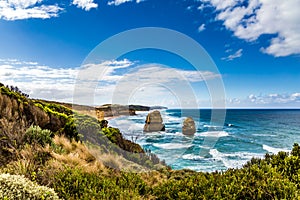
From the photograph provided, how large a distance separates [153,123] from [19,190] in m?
18.6

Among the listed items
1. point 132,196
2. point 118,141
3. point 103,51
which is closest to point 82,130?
point 118,141

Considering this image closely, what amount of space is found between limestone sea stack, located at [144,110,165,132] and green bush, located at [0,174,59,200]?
15.8 meters

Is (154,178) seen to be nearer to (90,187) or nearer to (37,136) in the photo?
(90,187)

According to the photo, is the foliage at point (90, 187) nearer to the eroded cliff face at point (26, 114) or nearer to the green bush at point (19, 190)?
the green bush at point (19, 190)

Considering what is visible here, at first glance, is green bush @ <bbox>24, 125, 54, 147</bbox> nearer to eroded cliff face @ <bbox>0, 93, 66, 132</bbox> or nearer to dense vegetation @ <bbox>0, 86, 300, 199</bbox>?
dense vegetation @ <bbox>0, 86, 300, 199</bbox>

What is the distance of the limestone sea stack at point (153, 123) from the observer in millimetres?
20194

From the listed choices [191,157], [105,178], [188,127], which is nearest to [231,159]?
[191,157]

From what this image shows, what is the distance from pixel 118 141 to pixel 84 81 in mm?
3160

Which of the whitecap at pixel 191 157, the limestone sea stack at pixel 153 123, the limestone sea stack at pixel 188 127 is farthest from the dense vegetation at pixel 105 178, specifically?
the limestone sea stack at pixel 188 127

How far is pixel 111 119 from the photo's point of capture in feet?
52.3

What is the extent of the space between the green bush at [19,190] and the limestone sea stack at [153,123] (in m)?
15.8

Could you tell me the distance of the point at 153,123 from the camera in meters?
22.2

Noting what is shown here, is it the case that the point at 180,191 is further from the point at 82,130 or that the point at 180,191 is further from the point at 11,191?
the point at 82,130

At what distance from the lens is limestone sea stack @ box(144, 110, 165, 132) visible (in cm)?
2019
